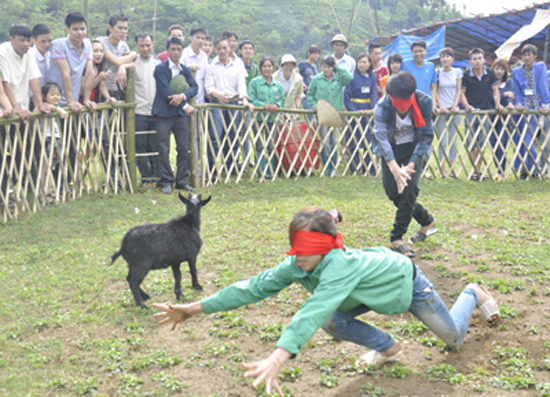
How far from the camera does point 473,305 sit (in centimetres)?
393

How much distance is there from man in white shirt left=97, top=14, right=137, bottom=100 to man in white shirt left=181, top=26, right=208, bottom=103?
1.13 metres

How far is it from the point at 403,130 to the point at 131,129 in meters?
4.80

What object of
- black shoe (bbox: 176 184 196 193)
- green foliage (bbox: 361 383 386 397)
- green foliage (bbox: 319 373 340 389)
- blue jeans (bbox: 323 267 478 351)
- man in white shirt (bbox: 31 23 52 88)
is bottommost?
black shoe (bbox: 176 184 196 193)

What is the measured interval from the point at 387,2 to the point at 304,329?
6625cm

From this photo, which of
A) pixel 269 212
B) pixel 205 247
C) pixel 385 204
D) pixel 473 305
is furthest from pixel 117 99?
pixel 473 305

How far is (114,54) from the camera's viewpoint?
885cm

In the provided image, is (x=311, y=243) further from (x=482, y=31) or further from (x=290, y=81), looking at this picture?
(x=482, y=31)

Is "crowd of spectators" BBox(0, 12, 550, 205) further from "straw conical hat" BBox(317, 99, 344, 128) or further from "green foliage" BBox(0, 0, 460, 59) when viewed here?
"green foliage" BBox(0, 0, 460, 59)

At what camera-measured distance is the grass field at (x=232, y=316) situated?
140 inches

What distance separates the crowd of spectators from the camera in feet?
25.8

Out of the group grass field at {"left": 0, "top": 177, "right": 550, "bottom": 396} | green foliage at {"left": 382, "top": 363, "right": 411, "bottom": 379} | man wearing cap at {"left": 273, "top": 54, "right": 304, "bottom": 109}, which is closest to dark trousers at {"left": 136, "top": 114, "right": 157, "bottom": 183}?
grass field at {"left": 0, "top": 177, "right": 550, "bottom": 396}

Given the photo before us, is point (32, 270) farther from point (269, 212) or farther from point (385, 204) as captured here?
point (385, 204)

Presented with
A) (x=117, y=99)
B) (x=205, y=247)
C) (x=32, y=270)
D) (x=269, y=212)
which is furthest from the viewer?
(x=117, y=99)

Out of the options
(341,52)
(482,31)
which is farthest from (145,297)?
(482,31)
